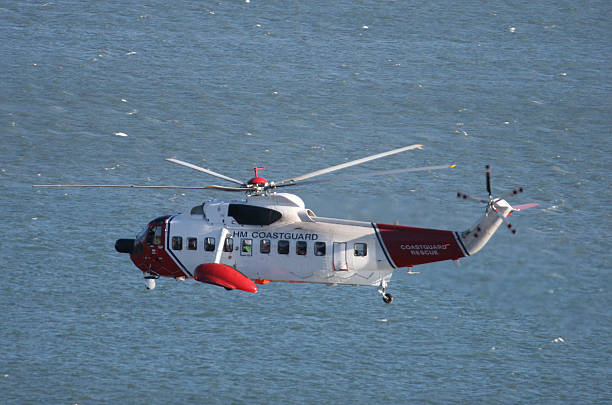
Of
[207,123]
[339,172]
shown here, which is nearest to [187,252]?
[339,172]

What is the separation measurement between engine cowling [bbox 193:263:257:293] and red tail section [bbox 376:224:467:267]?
25.9 ft

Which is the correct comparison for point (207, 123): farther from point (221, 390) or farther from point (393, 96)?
point (221, 390)

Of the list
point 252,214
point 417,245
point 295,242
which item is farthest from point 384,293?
point 252,214

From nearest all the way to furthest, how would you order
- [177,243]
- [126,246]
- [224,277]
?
[224,277], [177,243], [126,246]

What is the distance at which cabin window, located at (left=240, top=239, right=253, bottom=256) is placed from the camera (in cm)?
5953

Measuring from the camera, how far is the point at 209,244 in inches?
2362

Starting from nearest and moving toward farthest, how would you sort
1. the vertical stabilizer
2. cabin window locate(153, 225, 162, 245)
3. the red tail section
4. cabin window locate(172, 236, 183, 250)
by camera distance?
the vertical stabilizer < the red tail section < cabin window locate(172, 236, 183, 250) < cabin window locate(153, 225, 162, 245)

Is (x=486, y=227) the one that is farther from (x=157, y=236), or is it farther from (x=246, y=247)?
(x=157, y=236)

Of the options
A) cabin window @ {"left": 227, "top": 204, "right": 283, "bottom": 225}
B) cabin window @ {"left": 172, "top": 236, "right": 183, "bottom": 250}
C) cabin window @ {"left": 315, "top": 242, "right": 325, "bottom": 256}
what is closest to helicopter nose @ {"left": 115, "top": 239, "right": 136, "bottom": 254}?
cabin window @ {"left": 172, "top": 236, "right": 183, "bottom": 250}

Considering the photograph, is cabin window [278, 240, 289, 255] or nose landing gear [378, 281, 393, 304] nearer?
cabin window [278, 240, 289, 255]

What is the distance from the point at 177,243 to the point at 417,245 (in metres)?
13.6

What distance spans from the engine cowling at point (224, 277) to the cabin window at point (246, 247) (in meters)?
2.71

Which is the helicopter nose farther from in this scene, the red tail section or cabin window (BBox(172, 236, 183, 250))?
the red tail section

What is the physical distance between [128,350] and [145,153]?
31.9 metres
